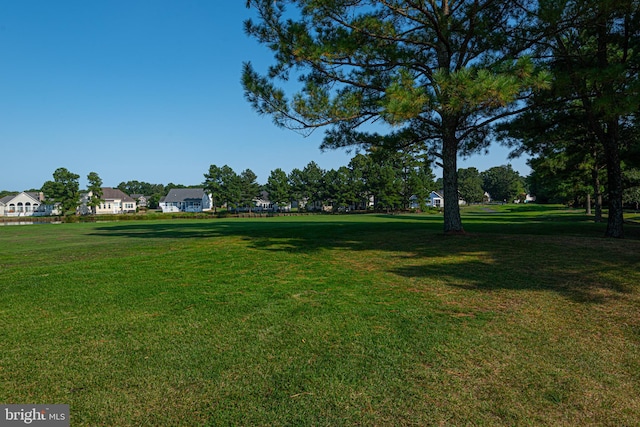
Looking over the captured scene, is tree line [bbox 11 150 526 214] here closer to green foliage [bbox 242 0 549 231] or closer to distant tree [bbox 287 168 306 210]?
distant tree [bbox 287 168 306 210]

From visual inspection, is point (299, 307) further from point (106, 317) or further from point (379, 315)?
point (106, 317)

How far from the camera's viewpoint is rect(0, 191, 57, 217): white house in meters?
71.1

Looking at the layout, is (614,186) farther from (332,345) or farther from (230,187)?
(230,187)

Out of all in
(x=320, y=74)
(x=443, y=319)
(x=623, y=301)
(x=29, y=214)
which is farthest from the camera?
(x=29, y=214)

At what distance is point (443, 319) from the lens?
4.33m

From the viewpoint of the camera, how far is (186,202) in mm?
85000

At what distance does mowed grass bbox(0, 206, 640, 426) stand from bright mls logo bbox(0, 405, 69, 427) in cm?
7

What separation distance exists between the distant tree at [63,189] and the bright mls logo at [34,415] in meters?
66.7

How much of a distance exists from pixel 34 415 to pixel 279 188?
6456 centimetres

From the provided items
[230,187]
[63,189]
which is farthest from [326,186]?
[63,189]

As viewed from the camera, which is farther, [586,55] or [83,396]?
[586,55]

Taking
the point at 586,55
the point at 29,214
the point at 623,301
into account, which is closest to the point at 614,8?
the point at 586,55

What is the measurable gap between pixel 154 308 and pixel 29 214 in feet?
286

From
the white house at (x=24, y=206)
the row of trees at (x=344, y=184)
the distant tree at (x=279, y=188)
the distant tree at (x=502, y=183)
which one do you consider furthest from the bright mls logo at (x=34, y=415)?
the distant tree at (x=502, y=183)
